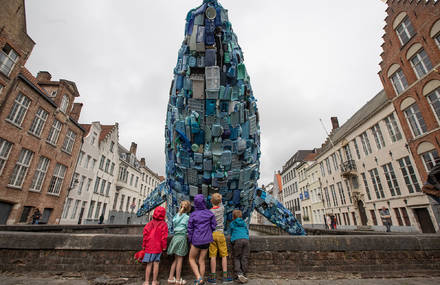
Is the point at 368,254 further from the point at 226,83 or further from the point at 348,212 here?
the point at 348,212

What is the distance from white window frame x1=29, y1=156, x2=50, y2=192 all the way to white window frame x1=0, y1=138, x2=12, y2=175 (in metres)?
2.41

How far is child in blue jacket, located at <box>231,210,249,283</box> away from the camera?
119 inches

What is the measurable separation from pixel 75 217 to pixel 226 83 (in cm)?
2281

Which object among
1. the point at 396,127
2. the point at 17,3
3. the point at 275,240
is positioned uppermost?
the point at 17,3

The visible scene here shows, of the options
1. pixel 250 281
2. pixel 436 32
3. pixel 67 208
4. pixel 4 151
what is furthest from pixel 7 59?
pixel 436 32

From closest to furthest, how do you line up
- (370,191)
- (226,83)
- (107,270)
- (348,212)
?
(226,83)
(107,270)
(370,191)
(348,212)

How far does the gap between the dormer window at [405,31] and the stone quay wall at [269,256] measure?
679 inches

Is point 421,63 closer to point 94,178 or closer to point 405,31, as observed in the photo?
point 405,31

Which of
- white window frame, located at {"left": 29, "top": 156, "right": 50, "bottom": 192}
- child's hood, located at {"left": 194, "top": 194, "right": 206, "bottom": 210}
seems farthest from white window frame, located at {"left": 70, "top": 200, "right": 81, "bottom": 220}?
child's hood, located at {"left": 194, "top": 194, "right": 206, "bottom": 210}

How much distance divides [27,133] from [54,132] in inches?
104

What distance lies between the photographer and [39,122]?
14625mm

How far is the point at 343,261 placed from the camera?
3342 millimetres

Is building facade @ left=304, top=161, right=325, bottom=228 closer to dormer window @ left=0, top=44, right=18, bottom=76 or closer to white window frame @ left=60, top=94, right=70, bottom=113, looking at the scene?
white window frame @ left=60, top=94, right=70, bottom=113

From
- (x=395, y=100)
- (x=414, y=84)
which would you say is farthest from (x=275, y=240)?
(x=395, y=100)
